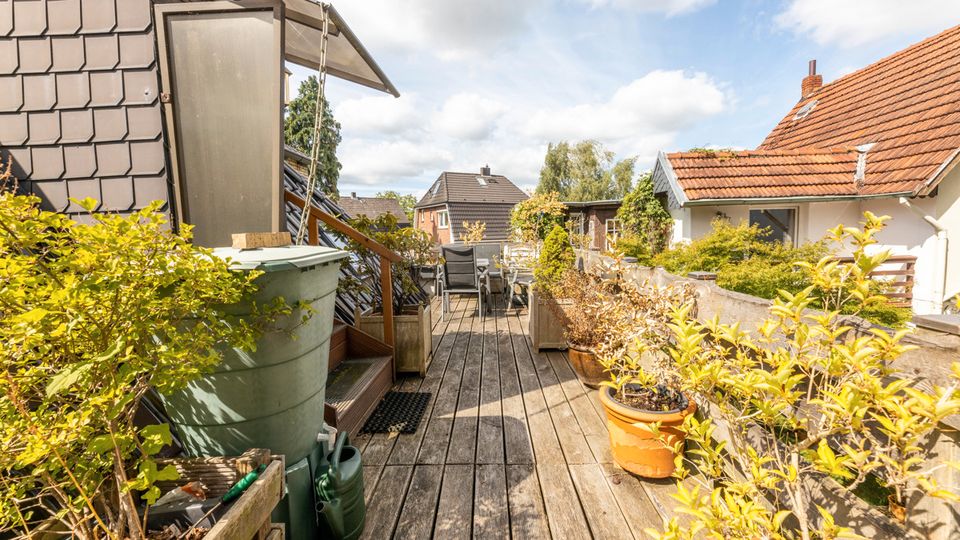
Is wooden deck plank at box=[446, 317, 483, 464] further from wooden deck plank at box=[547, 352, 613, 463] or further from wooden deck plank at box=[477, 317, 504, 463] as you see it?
wooden deck plank at box=[547, 352, 613, 463]

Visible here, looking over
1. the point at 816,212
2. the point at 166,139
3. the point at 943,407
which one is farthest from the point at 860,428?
the point at 816,212

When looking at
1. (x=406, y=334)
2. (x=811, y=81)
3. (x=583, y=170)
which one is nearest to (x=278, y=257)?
(x=406, y=334)

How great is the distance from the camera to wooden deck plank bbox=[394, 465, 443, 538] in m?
1.78

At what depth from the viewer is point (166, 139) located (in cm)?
217

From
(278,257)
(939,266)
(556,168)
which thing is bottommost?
(939,266)

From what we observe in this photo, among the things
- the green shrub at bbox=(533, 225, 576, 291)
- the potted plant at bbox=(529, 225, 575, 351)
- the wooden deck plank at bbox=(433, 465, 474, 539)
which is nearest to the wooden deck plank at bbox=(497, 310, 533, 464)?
the wooden deck plank at bbox=(433, 465, 474, 539)

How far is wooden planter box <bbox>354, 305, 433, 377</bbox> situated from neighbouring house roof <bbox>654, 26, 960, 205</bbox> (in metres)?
5.37

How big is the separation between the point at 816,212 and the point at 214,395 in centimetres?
906

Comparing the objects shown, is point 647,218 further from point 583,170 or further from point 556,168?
point 583,170

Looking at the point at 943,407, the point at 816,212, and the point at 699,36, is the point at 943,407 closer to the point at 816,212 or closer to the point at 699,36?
the point at 816,212

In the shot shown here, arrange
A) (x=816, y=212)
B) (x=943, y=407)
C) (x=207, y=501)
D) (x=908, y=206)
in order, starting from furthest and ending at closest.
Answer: (x=816, y=212), (x=908, y=206), (x=207, y=501), (x=943, y=407)

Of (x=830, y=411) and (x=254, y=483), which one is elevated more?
(x=830, y=411)

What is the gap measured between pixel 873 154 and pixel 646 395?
7637 millimetres

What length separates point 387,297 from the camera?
329 centimetres
